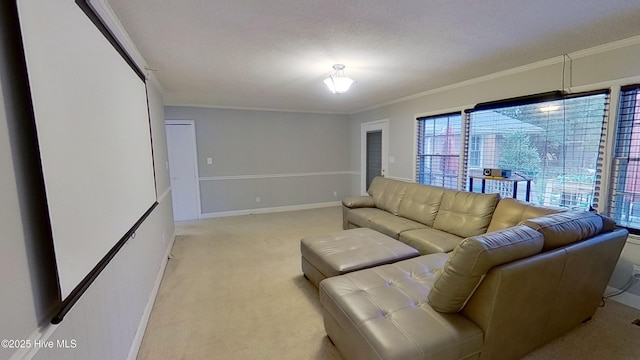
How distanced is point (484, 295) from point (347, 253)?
1.16m

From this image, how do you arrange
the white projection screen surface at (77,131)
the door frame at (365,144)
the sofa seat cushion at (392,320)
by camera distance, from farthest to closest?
the door frame at (365,144) → the sofa seat cushion at (392,320) → the white projection screen surface at (77,131)

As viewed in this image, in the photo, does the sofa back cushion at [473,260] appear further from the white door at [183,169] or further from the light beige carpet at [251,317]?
the white door at [183,169]

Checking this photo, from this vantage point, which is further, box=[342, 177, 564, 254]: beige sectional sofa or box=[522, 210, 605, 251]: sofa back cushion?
box=[342, 177, 564, 254]: beige sectional sofa

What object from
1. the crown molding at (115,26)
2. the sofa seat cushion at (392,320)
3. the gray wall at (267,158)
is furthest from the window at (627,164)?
the gray wall at (267,158)

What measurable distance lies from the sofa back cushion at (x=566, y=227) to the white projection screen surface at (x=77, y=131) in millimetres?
2292

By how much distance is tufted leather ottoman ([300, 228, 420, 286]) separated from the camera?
220 centimetres

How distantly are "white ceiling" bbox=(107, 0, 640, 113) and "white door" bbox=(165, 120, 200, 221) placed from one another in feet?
5.71

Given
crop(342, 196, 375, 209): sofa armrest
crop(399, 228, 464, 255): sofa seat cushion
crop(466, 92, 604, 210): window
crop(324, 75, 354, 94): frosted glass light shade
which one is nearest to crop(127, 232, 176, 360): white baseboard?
crop(399, 228, 464, 255): sofa seat cushion

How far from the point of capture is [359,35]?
211 centimetres

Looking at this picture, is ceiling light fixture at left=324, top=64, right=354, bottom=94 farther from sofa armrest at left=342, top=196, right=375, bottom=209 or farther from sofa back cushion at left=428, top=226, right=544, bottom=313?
sofa back cushion at left=428, top=226, right=544, bottom=313

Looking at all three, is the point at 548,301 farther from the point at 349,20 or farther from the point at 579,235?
the point at 349,20

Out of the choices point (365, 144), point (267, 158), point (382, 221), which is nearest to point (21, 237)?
point (382, 221)

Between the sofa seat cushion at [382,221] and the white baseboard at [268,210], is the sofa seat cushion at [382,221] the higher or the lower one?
the higher one

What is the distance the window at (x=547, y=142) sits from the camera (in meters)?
2.56
